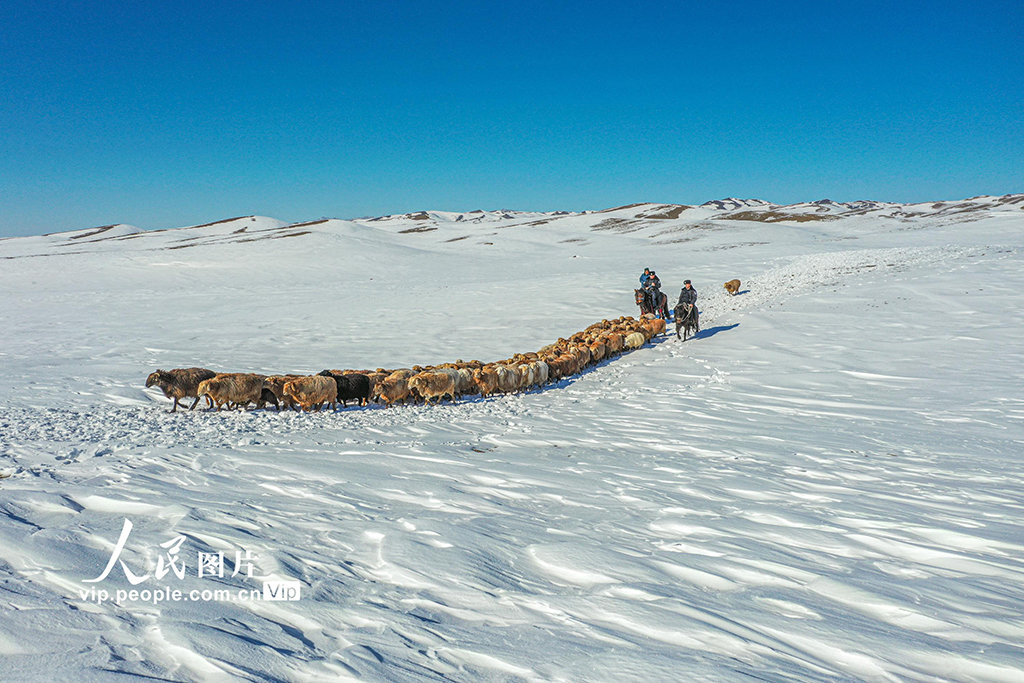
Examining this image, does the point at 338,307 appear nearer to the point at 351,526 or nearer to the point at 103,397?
the point at 103,397

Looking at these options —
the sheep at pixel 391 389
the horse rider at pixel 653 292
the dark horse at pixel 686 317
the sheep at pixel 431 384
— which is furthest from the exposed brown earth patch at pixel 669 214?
the sheep at pixel 391 389

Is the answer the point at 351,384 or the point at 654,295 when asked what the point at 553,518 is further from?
the point at 654,295

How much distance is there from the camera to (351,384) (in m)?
8.72

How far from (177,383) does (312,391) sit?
1922mm

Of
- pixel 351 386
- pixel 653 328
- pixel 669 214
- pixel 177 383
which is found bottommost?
pixel 351 386

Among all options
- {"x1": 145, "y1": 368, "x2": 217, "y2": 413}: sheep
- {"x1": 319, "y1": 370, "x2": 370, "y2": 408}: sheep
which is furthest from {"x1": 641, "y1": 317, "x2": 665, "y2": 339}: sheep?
{"x1": 145, "y1": 368, "x2": 217, "y2": 413}: sheep

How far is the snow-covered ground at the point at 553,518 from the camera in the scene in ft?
7.89

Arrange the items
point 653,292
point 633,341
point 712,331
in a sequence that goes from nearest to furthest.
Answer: point 633,341 → point 712,331 → point 653,292

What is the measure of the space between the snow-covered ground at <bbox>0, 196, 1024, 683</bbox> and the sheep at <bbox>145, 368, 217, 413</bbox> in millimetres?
273

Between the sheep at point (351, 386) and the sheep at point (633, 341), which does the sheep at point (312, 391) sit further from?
the sheep at point (633, 341)

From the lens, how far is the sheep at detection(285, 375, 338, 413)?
27.0ft

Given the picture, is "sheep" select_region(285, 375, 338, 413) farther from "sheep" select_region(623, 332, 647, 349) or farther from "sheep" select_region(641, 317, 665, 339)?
"sheep" select_region(641, 317, 665, 339)

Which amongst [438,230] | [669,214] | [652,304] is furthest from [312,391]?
[669,214]

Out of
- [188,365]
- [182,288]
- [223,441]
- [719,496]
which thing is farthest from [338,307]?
[719,496]
